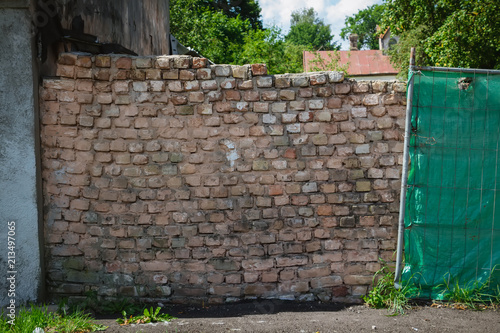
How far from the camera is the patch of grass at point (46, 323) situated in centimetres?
324

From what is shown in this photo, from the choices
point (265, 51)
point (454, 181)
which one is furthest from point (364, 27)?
point (454, 181)

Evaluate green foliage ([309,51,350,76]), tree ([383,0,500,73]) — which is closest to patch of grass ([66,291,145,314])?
tree ([383,0,500,73])

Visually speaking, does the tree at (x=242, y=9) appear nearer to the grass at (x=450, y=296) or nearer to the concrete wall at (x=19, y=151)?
the concrete wall at (x=19, y=151)

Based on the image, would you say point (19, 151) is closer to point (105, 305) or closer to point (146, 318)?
point (105, 305)

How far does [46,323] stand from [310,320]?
218 centimetres

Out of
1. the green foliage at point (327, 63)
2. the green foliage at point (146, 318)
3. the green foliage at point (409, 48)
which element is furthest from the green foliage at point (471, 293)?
the green foliage at point (327, 63)

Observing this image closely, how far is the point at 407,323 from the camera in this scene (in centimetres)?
347

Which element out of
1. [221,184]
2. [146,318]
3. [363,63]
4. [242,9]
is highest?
[242,9]

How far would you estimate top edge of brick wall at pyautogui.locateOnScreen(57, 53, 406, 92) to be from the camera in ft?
12.6

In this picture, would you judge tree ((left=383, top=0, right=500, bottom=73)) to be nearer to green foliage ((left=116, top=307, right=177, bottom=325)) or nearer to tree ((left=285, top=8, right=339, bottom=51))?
green foliage ((left=116, top=307, right=177, bottom=325))

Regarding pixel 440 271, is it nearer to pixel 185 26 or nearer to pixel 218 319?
pixel 218 319

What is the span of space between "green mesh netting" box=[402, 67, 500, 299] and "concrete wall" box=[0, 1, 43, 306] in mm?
3430

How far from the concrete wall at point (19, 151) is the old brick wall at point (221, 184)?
0.61ft

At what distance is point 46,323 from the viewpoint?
3367mm
